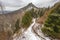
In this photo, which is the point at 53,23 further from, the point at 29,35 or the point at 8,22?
the point at 8,22

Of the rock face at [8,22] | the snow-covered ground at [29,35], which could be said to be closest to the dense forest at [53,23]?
the snow-covered ground at [29,35]

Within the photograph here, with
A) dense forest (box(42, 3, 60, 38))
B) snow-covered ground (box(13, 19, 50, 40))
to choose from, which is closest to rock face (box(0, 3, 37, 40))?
snow-covered ground (box(13, 19, 50, 40))

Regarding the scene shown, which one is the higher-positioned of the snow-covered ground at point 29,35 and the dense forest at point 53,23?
the dense forest at point 53,23

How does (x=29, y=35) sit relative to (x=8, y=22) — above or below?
below

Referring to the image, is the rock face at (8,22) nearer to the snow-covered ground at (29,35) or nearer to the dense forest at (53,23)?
the snow-covered ground at (29,35)

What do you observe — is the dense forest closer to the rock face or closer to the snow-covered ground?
the snow-covered ground

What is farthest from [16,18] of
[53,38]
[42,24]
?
[53,38]

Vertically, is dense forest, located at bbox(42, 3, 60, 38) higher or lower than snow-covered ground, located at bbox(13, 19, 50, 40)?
higher

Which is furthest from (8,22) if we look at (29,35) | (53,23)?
(53,23)
